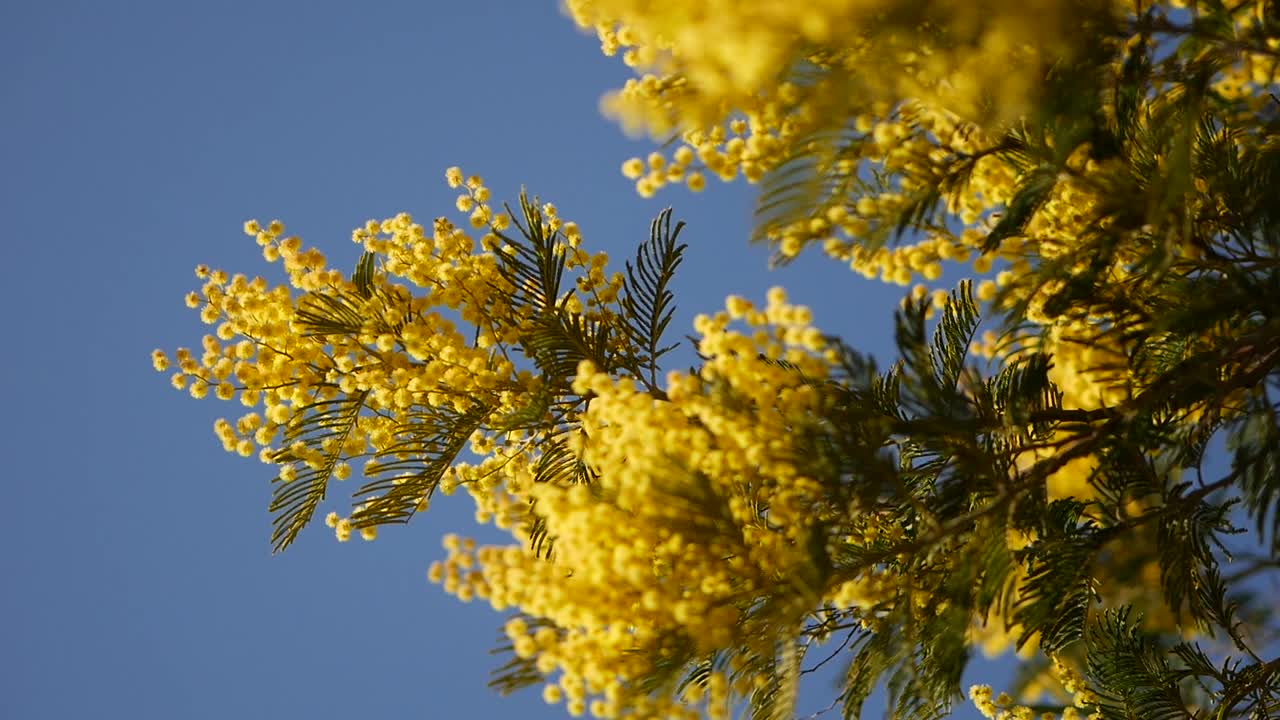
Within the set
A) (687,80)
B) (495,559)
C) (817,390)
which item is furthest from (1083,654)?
(687,80)

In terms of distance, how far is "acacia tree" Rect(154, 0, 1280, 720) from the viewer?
4.14 feet

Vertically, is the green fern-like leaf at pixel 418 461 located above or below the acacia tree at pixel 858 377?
above

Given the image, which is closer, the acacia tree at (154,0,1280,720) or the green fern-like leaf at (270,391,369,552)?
the acacia tree at (154,0,1280,720)

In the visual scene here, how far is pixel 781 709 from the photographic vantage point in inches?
58.4

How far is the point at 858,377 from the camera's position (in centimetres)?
142

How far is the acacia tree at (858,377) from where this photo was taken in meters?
1.26

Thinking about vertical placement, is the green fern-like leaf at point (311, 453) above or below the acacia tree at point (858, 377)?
above

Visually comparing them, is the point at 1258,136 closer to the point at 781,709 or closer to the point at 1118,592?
the point at 1118,592

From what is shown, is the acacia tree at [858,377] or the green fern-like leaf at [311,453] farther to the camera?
the green fern-like leaf at [311,453]

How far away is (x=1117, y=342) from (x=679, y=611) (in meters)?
0.73

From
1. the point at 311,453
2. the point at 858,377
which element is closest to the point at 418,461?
the point at 311,453

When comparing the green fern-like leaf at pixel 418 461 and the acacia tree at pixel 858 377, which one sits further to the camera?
the green fern-like leaf at pixel 418 461

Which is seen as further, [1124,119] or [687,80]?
[1124,119]

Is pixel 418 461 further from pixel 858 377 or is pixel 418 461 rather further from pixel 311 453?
pixel 858 377
